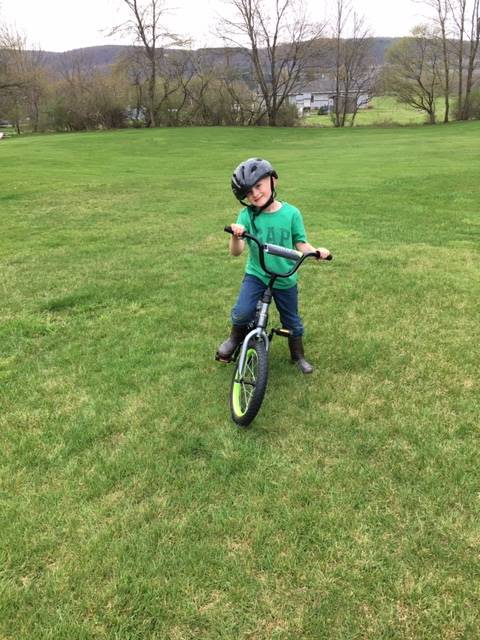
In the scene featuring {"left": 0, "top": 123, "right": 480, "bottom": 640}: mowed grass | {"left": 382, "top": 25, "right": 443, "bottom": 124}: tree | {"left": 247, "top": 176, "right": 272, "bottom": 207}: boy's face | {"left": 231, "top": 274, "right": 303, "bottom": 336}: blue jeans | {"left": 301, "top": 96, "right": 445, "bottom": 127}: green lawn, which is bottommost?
{"left": 0, "top": 123, "right": 480, "bottom": 640}: mowed grass

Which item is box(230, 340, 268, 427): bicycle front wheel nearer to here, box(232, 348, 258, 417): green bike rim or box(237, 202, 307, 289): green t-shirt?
box(232, 348, 258, 417): green bike rim

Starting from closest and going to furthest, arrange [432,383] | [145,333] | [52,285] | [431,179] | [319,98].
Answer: [432,383] < [145,333] < [52,285] < [431,179] < [319,98]

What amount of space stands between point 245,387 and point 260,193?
1.50 metres

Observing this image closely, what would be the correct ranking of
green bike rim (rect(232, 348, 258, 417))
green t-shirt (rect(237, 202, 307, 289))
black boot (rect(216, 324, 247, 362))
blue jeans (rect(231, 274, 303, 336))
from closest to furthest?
green bike rim (rect(232, 348, 258, 417)) < green t-shirt (rect(237, 202, 307, 289)) < blue jeans (rect(231, 274, 303, 336)) < black boot (rect(216, 324, 247, 362))

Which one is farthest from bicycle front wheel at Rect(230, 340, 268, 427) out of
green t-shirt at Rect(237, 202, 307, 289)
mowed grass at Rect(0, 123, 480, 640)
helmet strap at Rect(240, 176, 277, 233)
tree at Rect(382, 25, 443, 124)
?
tree at Rect(382, 25, 443, 124)

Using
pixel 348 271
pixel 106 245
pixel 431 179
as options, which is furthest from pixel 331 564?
pixel 431 179

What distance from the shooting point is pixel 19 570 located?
2.52 meters

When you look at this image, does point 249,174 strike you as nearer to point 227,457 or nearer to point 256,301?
point 256,301

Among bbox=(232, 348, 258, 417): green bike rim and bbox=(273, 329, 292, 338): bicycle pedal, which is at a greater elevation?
bbox=(273, 329, 292, 338): bicycle pedal

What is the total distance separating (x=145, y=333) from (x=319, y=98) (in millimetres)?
113061

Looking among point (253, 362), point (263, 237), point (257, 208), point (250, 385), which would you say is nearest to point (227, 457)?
point (250, 385)

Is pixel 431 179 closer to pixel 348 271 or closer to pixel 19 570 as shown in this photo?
pixel 348 271

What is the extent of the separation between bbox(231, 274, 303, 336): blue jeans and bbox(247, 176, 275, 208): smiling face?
2.09 ft

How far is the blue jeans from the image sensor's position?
4.08 m
